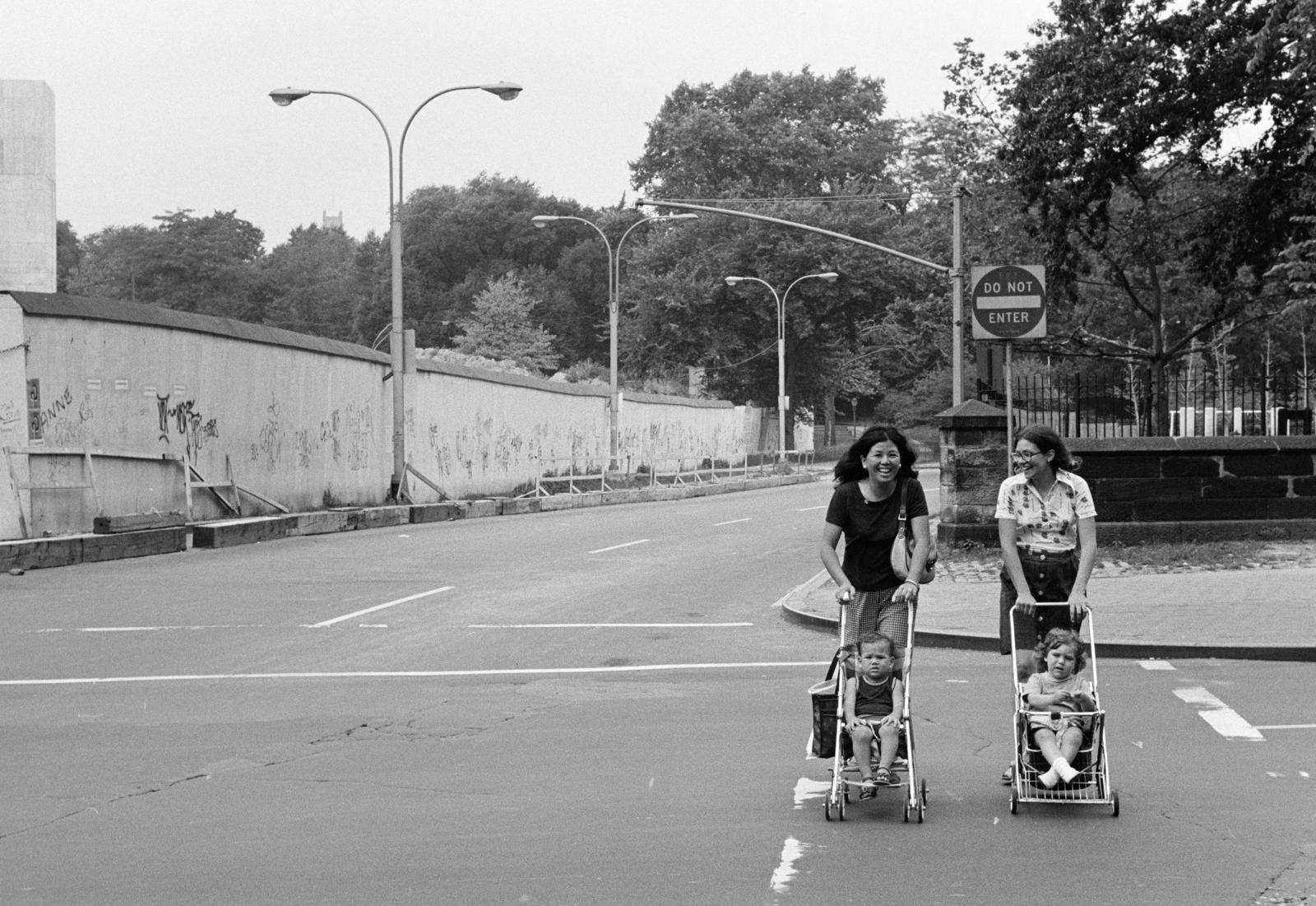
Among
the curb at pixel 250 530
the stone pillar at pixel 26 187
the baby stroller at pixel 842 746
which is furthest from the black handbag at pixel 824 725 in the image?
the stone pillar at pixel 26 187

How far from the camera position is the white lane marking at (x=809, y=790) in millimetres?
7129

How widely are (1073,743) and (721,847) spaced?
1.64 meters

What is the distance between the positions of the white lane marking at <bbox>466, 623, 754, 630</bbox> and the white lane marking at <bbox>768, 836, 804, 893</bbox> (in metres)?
7.73

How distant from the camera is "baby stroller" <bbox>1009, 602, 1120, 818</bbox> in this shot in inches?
269

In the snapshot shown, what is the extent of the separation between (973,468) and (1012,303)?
3166mm

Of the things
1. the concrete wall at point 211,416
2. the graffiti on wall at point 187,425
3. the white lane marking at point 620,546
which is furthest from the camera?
the graffiti on wall at point 187,425

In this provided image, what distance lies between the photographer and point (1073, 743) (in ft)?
22.4

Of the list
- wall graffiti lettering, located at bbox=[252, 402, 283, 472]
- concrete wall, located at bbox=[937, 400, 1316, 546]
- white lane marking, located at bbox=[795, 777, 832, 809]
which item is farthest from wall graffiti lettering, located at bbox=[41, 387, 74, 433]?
white lane marking, located at bbox=[795, 777, 832, 809]

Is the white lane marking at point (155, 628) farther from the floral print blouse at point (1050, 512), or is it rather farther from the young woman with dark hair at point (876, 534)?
the floral print blouse at point (1050, 512)

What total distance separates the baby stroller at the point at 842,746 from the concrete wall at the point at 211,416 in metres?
15.7

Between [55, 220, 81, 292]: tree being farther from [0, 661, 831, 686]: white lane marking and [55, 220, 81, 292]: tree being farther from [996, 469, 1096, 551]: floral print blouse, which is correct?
[996, 469, 1096, 551]: floral print blouse

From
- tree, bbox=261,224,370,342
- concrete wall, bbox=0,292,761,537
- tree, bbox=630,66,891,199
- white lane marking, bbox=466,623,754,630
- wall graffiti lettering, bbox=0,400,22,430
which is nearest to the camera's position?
white lane marking, bbox=466,623,754,630

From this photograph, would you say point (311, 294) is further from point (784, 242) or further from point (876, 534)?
point (876, 534)

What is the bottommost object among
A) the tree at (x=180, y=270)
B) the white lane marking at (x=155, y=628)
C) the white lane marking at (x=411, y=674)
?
the white lane marking at (x=411, y=674)
